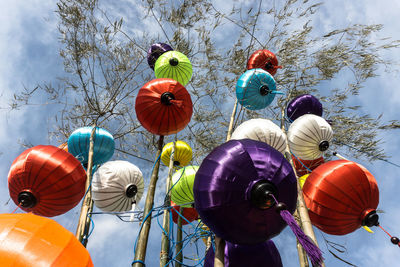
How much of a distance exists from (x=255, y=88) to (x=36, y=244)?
3106 mm

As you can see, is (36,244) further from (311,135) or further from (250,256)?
(311,135)

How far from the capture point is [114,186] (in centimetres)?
304

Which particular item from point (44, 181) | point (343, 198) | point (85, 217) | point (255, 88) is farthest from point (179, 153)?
point (343, 198)

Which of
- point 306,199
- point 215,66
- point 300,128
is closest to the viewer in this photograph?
point 306,199

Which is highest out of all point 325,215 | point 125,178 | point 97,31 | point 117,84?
point 97,31

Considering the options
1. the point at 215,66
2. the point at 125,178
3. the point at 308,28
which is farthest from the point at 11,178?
the point at 308,28

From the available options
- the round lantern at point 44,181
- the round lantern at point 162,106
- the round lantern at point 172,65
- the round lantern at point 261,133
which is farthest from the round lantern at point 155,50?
the round lantern at point 261,133

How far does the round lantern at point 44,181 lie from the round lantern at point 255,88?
2.56m

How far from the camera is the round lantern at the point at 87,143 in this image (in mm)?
3615

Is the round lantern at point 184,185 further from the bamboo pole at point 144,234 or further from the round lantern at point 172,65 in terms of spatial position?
the round lantern at point 172,65

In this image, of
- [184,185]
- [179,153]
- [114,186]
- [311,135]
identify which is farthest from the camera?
[179,153]

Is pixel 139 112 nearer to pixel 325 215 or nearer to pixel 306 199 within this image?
pixel 306 199

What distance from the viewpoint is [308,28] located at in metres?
3.74

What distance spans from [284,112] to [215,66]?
1.60m
